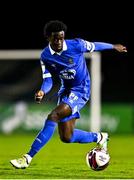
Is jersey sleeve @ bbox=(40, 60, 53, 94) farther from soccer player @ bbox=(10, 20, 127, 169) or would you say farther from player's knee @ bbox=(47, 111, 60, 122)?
player's knee @ bbox=(47, 111, 60, 122)

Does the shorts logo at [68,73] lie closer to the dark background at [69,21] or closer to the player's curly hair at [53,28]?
the player's curly hair at [53,28]

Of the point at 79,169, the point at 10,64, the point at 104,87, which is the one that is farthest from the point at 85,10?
the point at 79,169

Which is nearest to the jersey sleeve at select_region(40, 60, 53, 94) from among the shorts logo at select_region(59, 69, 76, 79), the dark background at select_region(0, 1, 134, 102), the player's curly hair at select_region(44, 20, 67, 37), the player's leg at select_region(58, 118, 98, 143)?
the shorts logo at select_region(59, 69, 76, 79)

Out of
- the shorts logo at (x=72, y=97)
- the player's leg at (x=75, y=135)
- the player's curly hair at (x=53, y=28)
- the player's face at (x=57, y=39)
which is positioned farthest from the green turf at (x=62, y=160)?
the player's curly hair at (x=53, y=28)

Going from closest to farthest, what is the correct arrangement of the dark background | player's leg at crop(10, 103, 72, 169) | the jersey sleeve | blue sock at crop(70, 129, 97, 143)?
player's leg at crop(10, 103, 72, 169), the jersey sleeve, blue sock at crop(70, 129, 97, 143), the dark background

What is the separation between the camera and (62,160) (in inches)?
417

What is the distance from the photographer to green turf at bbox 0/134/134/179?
8.16 metres

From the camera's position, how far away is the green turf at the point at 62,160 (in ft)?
26.8

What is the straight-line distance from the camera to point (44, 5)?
68.5ft

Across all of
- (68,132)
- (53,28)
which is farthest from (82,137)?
(53,28)

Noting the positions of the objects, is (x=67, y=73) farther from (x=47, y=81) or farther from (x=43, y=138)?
(x=43, y=138)

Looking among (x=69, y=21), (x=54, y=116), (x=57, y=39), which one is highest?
(x=57, y=39)

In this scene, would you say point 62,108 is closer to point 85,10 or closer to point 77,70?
point 77,70

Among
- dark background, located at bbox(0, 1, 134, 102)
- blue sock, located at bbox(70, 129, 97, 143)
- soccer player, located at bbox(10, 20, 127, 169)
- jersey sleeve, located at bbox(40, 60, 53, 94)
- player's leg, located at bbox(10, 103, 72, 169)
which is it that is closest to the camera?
player's leg, located at bbox(10, 103, 72, 169)
